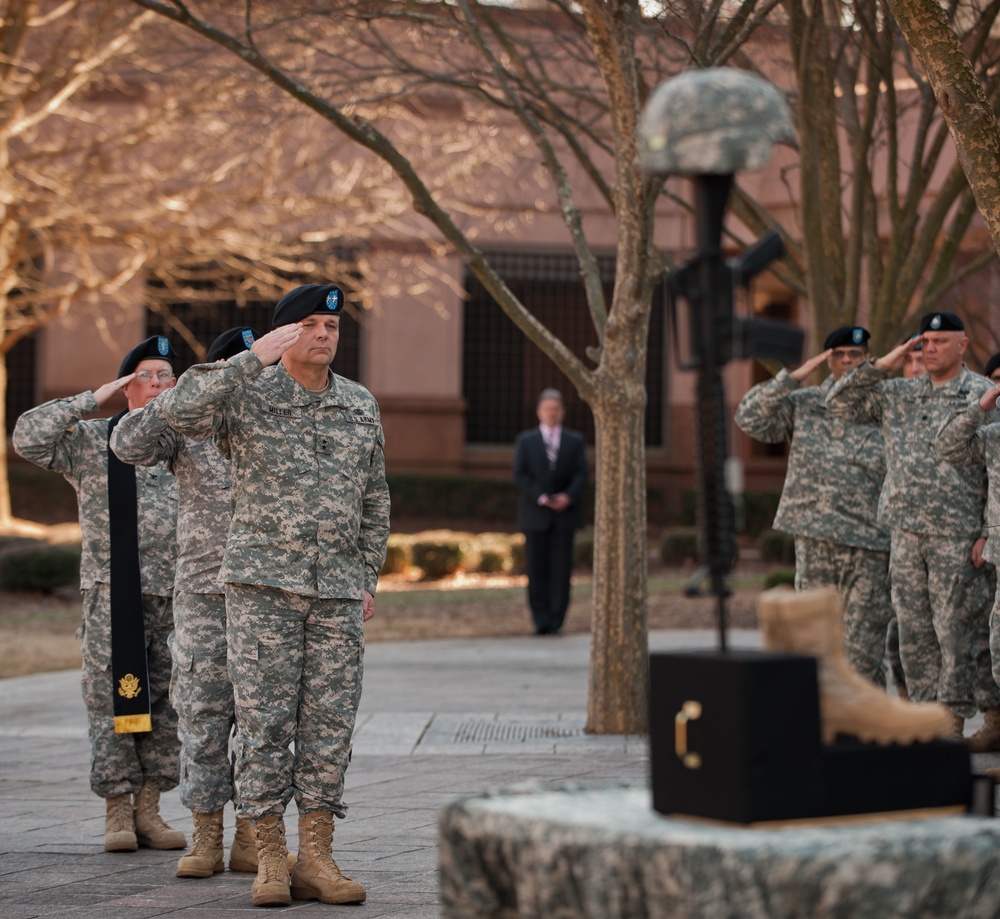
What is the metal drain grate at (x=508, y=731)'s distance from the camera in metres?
9.48

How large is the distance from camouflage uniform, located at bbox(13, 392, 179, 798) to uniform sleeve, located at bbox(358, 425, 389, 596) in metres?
1.31

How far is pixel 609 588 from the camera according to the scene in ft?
31.2

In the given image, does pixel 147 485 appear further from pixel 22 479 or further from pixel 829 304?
pixel 22 479

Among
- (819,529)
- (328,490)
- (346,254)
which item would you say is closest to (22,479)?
(346,254)

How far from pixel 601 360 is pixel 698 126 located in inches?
249

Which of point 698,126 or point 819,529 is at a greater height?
point 698,126

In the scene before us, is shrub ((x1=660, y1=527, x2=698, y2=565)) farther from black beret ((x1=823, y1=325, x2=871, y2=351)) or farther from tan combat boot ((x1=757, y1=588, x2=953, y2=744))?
tan combat boot ((x1=757, y1=588, x2=953, y2=744))

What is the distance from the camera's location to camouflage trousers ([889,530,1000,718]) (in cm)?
872

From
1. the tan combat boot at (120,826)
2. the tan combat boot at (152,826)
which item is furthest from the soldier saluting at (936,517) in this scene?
the tan combat boot at (120,826)

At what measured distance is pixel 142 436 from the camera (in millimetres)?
6266

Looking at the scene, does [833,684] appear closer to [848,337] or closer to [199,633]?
[199,633]

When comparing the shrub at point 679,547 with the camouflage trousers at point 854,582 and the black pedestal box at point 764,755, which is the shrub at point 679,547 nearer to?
the camouflage trousers at point 854,582

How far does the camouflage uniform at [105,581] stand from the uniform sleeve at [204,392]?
144 cm

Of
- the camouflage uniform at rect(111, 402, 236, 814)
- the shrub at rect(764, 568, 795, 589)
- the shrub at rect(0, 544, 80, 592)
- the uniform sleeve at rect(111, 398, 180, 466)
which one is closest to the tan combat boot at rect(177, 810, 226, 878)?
the camouflage uniform at rect(111, 402, 236, 814)
